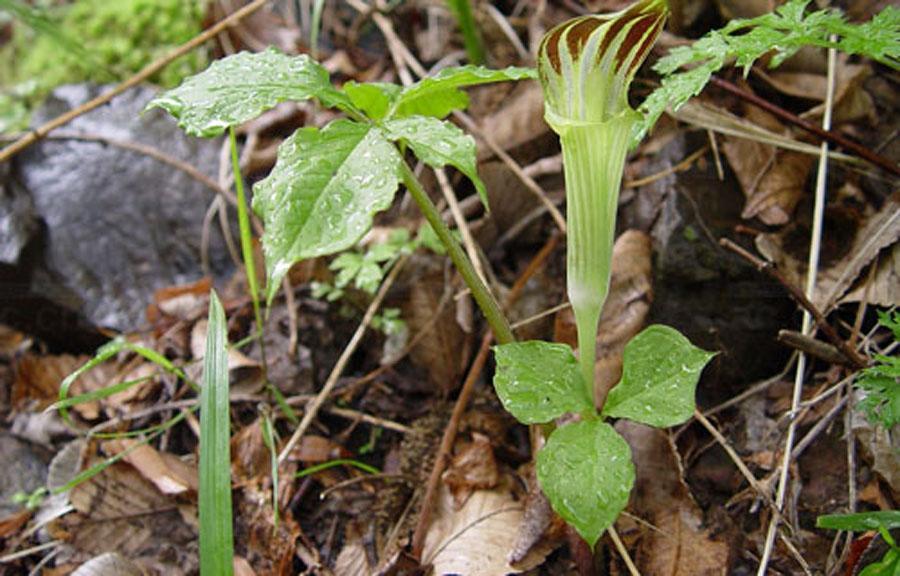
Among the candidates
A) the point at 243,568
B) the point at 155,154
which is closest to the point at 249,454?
the point at 243,568

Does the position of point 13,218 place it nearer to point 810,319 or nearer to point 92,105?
point 92,105

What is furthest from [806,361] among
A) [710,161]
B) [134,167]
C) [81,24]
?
[81,24]

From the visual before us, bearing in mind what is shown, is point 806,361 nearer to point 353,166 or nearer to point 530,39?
point 353,166

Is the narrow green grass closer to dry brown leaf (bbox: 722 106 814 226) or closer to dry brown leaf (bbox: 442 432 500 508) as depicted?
dry brown leaf (bbox: 722 106 814 226)

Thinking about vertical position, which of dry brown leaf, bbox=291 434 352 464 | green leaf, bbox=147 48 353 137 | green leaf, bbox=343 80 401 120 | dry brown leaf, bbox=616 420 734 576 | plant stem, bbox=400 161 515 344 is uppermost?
green leaf, bbox=147 48 353 137

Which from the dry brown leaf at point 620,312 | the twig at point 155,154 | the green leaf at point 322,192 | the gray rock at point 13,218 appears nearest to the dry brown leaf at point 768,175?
the dry brown leaf at point 620,312

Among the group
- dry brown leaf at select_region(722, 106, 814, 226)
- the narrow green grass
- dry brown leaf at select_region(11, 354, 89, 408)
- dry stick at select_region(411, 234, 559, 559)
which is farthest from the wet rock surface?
dry brown leaf at select_region(11, 354, 89, 408)
